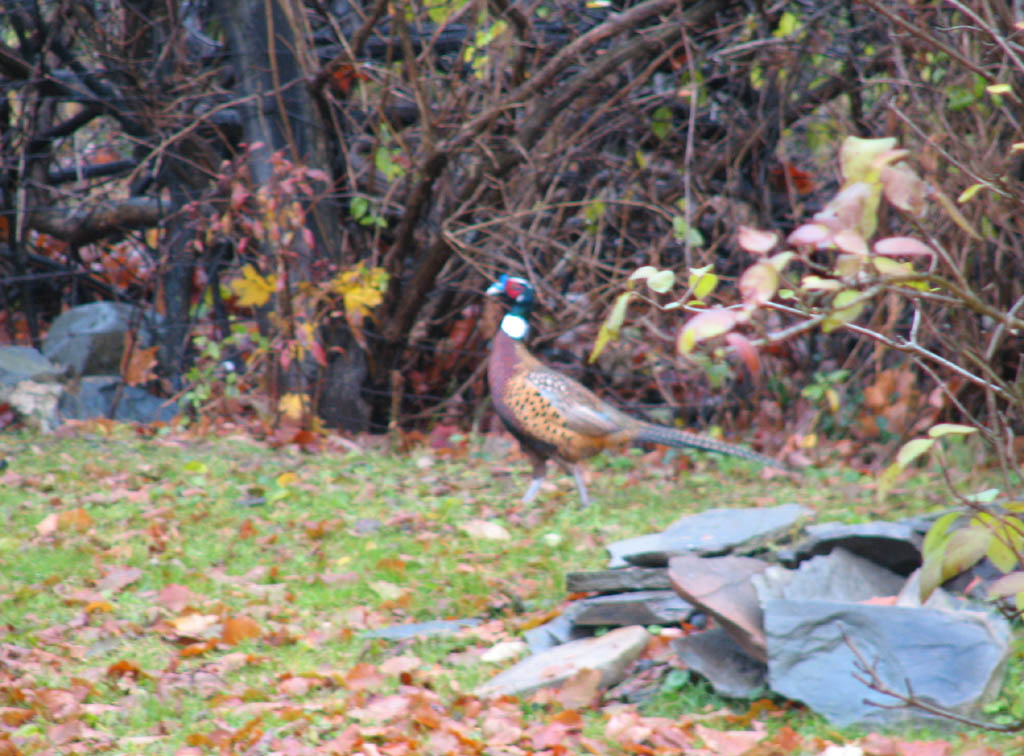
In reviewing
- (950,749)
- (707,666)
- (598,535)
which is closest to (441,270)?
(598,535)

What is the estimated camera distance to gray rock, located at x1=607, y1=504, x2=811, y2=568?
4.39 meters

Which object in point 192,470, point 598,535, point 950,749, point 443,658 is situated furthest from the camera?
point 192,470

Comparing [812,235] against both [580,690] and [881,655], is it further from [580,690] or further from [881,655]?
[580,690]

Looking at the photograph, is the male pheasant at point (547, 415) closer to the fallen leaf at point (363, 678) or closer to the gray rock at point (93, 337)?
the fallen leaf at point (363, 678)

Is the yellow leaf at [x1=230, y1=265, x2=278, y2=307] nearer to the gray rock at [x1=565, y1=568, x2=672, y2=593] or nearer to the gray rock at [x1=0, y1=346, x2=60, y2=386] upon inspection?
the gray rock at [x1=0, y1=346, x2=60, y2=386]

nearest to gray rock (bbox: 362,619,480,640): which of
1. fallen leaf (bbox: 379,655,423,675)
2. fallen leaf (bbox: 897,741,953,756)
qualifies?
fallen leaf (bbox: 379,655,423,675)

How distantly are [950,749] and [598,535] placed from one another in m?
2.53

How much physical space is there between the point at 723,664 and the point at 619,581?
711mm

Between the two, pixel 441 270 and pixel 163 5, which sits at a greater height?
pixel 163 5

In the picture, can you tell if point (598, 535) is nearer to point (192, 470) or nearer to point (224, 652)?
point (224, 652)

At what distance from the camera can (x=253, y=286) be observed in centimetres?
774

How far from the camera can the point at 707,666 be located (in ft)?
Answer: 11.8

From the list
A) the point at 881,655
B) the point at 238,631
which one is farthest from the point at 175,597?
the point at 881,655

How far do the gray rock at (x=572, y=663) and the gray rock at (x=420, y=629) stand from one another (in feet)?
1.49
